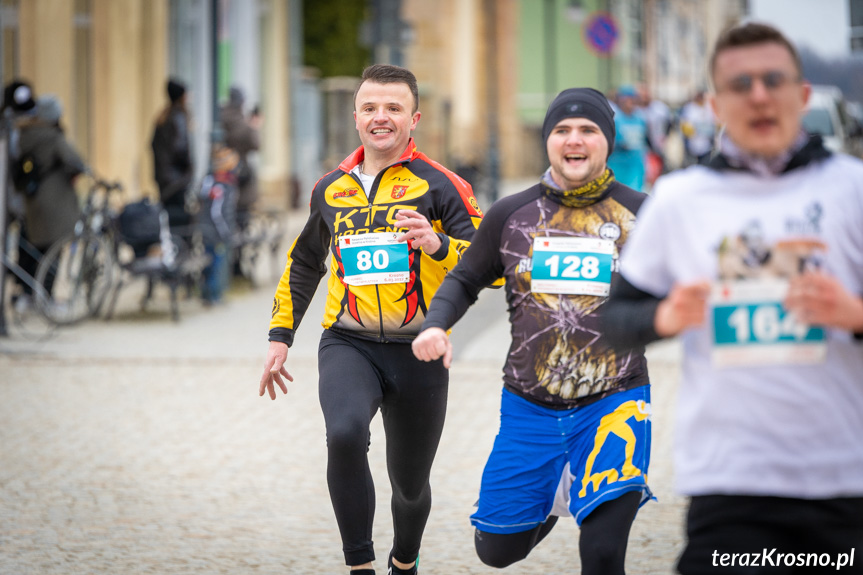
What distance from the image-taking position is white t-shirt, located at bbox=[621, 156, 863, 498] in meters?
2.84

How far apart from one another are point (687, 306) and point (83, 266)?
976 centimetres

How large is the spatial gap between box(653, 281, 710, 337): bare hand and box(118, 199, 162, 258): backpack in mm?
9728

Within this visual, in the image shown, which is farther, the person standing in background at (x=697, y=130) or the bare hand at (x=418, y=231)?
the person standing in background at (x=697, y=130)

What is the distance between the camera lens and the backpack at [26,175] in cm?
1220

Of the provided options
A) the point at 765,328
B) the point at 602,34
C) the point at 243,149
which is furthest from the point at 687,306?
the point at 602,34

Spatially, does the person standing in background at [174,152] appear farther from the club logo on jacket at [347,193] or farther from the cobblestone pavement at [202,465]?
the club logo on jacket at [347,193]

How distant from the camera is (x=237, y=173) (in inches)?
558

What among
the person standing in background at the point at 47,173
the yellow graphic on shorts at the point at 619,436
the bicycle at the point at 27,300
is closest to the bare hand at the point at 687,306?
the yellow graphic on shorts at the point at 619,436

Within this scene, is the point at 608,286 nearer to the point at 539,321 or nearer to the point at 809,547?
the point at 539,321

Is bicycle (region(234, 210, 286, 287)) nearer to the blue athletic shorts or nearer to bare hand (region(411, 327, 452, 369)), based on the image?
the blue athletic shorts

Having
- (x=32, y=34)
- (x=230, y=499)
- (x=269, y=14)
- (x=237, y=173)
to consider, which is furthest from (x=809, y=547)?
(x=269, y=14)

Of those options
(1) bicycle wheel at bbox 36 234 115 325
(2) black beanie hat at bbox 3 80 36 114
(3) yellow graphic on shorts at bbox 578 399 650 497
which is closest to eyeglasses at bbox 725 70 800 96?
(3) yellow graphic on shorts at bbox 578 399 650 497

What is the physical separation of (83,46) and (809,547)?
Answer: 1869cm

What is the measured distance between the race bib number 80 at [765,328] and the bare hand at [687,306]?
0.08 meters
